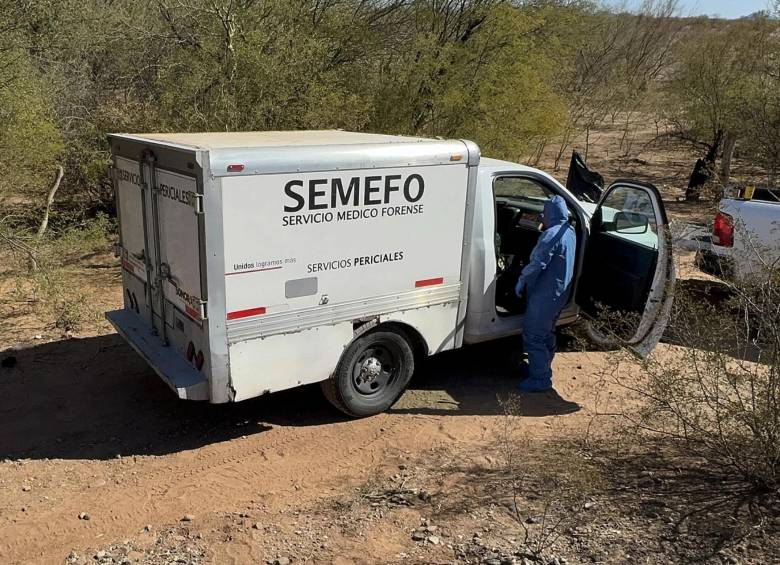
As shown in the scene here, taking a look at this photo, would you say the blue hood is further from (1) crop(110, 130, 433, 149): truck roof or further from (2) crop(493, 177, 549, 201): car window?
(2) crop(493, 177, 549, 201): car window

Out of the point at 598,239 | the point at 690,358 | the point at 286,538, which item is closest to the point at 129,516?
the point at 286,538

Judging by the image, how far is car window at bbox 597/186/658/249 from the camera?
5868 millimetres

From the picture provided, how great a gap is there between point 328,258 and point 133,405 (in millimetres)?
2230

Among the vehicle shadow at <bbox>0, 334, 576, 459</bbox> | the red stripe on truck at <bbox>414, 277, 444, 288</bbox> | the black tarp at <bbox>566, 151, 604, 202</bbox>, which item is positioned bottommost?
the vehicle shadow at <bbox>0, 334, 576, 459</bbox>

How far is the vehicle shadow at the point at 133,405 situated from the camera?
16.4 feet

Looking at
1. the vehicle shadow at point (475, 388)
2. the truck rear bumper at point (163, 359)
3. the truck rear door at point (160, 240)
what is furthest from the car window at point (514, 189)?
the truck rear bumper at point (163, 359)

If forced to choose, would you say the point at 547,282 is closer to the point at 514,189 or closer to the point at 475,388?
the point at 475,388

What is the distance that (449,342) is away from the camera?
5.61 m

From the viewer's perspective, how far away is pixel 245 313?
444cm

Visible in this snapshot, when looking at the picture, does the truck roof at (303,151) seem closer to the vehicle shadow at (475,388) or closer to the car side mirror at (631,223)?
the car side mirror at (631,223)

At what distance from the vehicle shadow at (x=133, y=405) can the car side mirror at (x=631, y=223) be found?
5.42 feet

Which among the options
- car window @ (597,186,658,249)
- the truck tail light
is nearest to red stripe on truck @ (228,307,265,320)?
car window @ (597,186,658,249)

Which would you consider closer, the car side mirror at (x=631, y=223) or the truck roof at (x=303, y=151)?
the truck roof at (x=303, y=151)

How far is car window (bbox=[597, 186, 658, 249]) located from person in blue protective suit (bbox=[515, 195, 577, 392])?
65 cm
